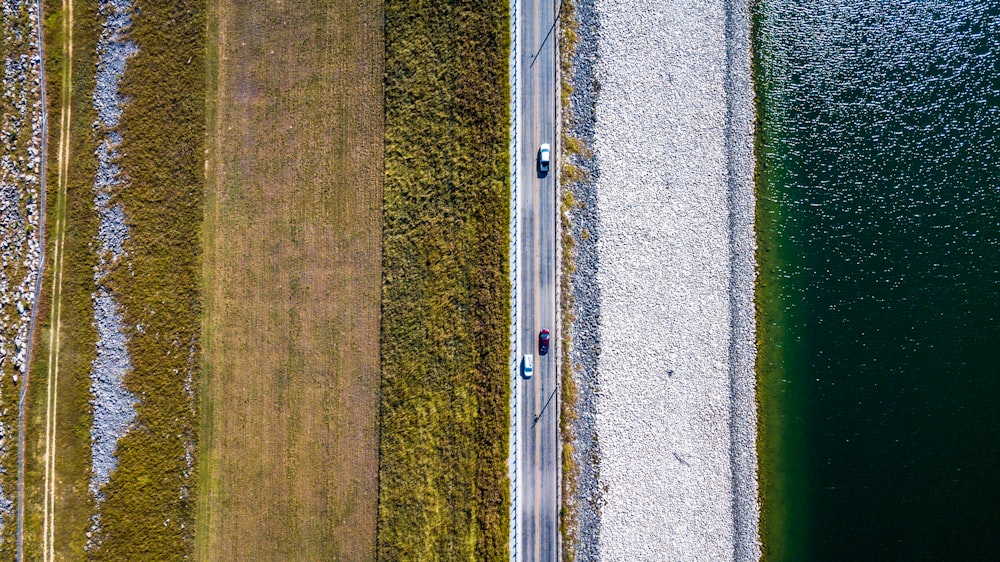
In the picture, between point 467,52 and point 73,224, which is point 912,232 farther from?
point 73,224

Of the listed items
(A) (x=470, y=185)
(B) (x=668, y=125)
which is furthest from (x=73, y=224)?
(B) (x=668, y=125)

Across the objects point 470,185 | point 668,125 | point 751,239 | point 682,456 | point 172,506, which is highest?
point 668,125

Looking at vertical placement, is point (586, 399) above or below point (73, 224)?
below

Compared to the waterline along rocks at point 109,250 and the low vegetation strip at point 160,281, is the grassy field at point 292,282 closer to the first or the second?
the low vegetation strip at point 160,281

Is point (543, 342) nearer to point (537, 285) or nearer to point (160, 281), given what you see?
point (537, 285)

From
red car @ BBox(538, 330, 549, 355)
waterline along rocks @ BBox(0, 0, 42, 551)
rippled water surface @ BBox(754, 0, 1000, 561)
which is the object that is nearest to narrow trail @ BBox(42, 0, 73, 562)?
waterline along rocks @ BBox(0, 0, 42, 551)

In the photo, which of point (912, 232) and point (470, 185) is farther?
point (912, 232)

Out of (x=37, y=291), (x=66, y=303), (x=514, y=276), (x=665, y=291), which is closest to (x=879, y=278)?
(x=665, y=291)
